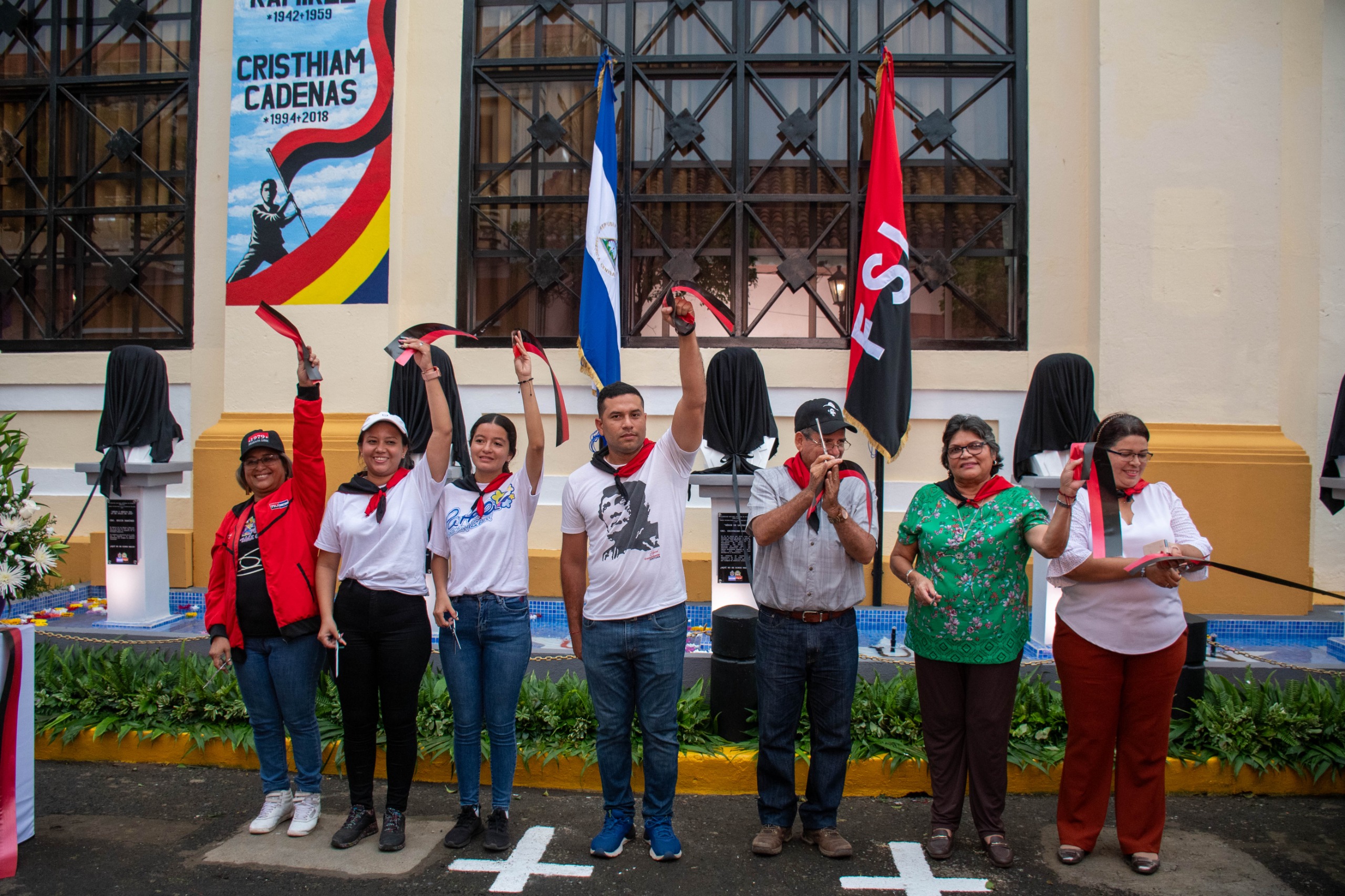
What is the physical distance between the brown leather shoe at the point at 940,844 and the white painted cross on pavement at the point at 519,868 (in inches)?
57.5

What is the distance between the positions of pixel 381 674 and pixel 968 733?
100 inches

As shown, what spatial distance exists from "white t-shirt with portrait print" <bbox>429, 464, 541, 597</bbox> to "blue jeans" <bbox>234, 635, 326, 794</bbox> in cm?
76

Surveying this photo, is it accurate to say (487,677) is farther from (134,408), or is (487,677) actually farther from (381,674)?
(134,408)

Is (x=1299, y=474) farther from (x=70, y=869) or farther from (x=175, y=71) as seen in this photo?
(x=175, y=71)

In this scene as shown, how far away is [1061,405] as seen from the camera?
657cm

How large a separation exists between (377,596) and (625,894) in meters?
1.59

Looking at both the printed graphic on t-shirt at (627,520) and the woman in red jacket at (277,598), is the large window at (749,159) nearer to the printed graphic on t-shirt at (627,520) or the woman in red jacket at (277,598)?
the woman in red jacket at (277,598)

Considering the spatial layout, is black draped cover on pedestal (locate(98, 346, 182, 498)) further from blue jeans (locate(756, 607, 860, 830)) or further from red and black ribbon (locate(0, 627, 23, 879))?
blue jeans (locate(756, 607, 860, 830))

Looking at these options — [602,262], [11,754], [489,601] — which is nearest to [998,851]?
[489,601]

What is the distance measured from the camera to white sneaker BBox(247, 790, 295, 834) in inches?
157

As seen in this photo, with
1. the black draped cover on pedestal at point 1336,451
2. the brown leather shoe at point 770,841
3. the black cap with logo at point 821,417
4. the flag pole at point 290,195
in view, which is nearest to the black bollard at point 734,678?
the brown leather shoe at point 770,841

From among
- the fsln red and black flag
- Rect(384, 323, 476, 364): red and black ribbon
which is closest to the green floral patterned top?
Rect(384, 323, 476, 364): red and black ribbon

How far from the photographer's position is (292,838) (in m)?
3.95

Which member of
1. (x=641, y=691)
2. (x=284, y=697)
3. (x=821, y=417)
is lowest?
(x=284, y=697)
